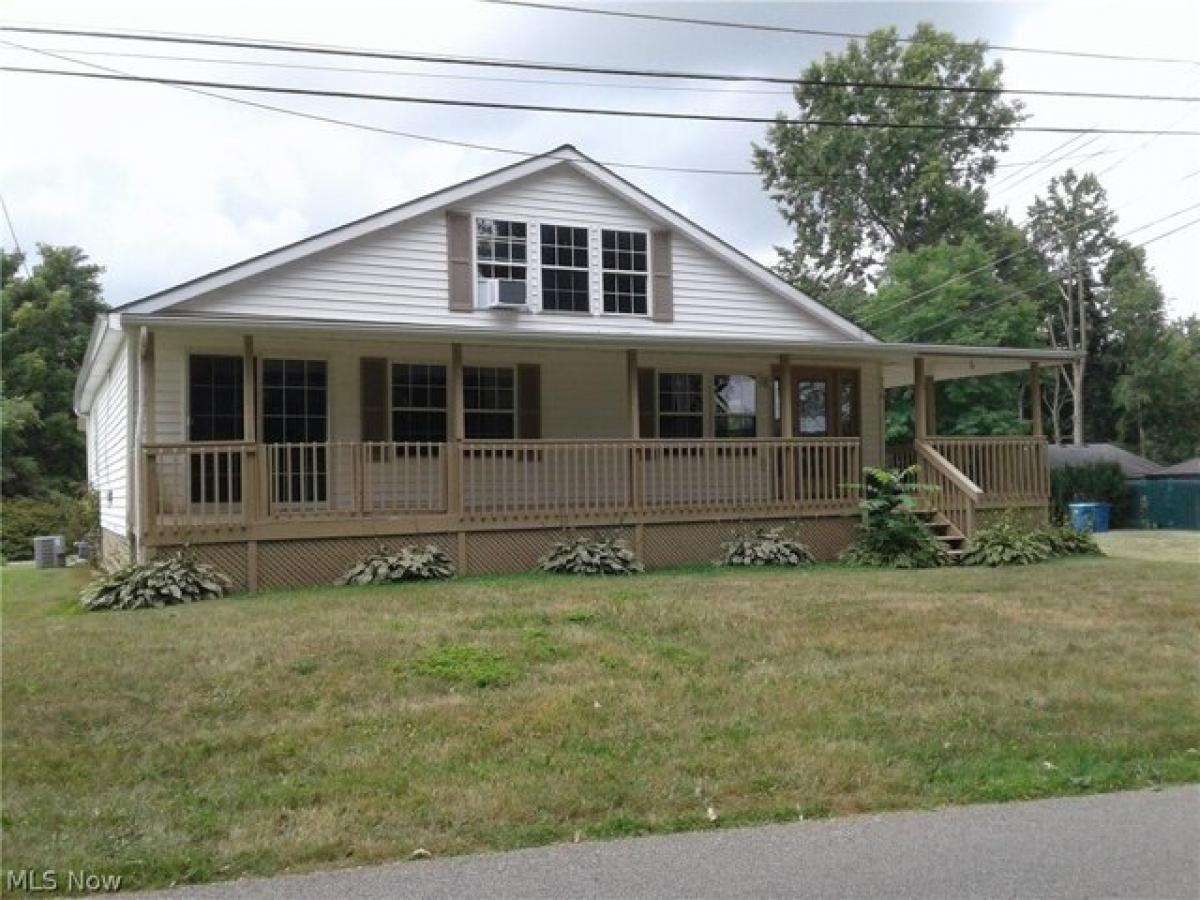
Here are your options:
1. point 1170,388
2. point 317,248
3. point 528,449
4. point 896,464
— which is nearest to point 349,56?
point 317,248

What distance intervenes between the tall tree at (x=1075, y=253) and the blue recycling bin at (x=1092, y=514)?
18.8 metres

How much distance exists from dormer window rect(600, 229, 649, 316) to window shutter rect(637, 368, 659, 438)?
1005 mm

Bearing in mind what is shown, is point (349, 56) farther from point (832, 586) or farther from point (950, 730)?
point (950, 730)

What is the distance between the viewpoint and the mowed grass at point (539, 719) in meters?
5.07

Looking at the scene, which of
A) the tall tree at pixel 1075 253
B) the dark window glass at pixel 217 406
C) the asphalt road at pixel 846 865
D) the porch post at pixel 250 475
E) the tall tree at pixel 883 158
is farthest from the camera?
the tall tree at pixel 1075 253

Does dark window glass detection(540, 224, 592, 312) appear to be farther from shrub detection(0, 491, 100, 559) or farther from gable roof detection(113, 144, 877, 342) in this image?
shrub detection(0, 491, 100, 559)

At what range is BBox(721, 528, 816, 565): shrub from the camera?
1440 cm

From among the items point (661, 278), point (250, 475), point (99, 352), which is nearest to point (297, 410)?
point (250, 475)

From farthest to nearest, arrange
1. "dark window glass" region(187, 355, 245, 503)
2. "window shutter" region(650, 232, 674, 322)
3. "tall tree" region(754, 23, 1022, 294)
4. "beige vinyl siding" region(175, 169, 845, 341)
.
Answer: "tall tree" region(754, 23, 1022, 294) → "window shutter" region(650, 232, 674, 322) → "beige vinyl siding" region(175, 169, 845, 341) → "dark window glass" region(187, 355, 245, 503)

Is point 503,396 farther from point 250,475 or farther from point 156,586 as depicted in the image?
point 156,586

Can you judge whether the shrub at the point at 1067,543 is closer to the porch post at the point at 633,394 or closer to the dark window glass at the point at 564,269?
the porch post at the point at 633,394

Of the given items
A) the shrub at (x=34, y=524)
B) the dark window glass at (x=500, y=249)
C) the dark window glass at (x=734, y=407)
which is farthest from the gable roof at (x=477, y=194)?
the shrub at (x=34, y=524)

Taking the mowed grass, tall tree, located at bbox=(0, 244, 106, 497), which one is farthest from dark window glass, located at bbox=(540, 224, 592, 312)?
tall tree, located at bbox=(0, 244, 106, 497)

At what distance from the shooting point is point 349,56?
11000 mm
